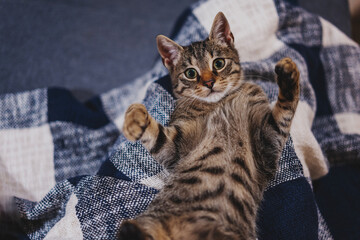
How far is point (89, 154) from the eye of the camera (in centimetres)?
86

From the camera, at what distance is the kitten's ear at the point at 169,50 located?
0.49 meters

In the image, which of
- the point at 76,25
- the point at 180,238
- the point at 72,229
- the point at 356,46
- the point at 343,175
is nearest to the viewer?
the point at 180,238

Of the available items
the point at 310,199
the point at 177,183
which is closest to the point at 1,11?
the point at 177,183

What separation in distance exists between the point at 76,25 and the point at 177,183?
2.64ft

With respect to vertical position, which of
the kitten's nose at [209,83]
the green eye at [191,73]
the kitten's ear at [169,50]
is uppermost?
the kitten's ear at [169,50]

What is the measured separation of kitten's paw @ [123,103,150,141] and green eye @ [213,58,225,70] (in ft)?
0.53

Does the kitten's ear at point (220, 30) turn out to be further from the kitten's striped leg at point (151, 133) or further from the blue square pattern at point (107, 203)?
the blue square pattern at point (107, 203)

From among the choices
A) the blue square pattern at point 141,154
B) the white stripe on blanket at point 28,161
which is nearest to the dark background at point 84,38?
the white stripe on blanket at point 28,161

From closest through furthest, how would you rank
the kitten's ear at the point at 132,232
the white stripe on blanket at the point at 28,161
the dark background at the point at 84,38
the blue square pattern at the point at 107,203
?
the kitten's ear at the point at 132,232 < the blue square pattern at the point at 107,203 < the white stripe on blanket at the point at 28,161 < the dark background at the point at 84,38

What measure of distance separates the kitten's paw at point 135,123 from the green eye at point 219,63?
0.53 feet

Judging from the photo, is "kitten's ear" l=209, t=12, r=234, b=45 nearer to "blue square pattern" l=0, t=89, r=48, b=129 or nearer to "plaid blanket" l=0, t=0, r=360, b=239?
"plaid blanket" l=0, t=0, r=360, b=239

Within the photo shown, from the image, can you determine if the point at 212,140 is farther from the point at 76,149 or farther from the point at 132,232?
the point at 76,149

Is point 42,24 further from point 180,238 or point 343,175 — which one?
point 343,175

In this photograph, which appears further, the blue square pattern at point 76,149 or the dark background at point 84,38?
the dark background at point 84,38
